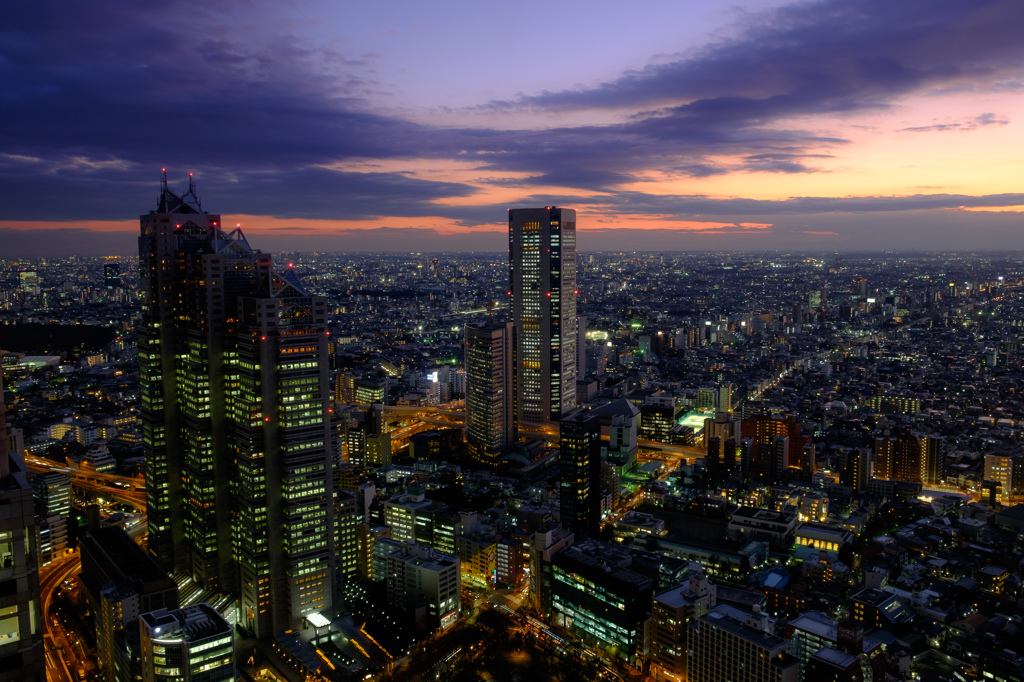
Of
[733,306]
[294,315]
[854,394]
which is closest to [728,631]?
[294,315]

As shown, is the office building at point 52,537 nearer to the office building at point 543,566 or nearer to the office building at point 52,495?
the office building at point 52,495

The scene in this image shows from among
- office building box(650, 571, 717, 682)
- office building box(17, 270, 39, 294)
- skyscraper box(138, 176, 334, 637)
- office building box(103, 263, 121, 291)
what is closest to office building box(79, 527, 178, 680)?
skyscraper box(138, 176, 334, 637)

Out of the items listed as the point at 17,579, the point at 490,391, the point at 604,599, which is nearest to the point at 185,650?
the point at 604,599

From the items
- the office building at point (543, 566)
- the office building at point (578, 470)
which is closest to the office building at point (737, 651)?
the office building at point (543, 566)

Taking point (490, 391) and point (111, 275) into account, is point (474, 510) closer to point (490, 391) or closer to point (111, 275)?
point (490, 391)

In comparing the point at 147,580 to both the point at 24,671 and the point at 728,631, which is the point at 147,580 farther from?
the point at 24,671
